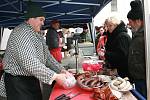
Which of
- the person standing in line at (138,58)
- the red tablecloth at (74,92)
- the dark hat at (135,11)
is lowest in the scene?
the red tablecloth at (74,92)

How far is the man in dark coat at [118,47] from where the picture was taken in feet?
11.0

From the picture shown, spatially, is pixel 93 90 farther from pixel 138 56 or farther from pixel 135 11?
pixel 135 11

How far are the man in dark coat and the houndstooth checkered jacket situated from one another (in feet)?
3.38

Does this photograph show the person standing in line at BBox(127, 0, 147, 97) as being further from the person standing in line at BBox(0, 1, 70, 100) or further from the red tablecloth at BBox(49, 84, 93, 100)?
the person standing in line at BBox(0, 1, 70, 100)

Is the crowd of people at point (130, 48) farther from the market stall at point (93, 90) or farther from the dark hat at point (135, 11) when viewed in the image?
the market stall at point (93, 90)

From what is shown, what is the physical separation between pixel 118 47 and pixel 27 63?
1438mm

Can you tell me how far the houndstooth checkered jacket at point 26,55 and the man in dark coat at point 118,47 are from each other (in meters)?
1.03

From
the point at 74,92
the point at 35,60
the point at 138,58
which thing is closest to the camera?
the point at 35,60

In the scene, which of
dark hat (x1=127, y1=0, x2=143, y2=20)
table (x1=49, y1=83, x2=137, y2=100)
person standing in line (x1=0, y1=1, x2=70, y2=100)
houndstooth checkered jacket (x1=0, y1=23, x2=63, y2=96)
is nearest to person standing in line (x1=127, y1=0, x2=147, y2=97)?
dark hat (x1=127, y1=0, x2=143, y2=20)

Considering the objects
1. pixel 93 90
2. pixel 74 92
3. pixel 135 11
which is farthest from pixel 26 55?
pixel 135 11

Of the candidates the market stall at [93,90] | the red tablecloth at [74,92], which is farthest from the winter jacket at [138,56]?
the red tablecloth at [74,92]

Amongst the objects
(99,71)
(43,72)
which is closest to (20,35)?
(43,72)

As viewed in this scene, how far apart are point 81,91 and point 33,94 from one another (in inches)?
23.0

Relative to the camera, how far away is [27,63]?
2.34 meters
